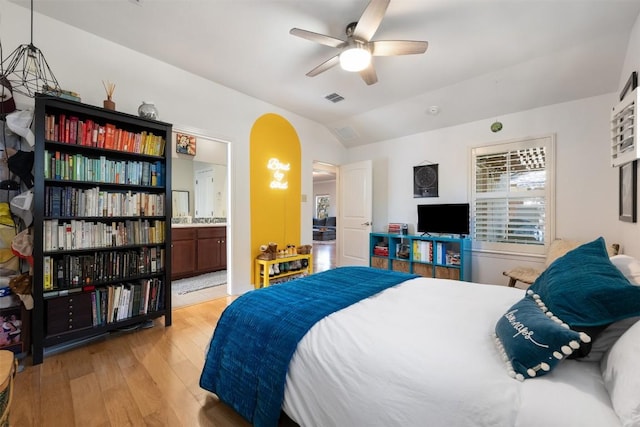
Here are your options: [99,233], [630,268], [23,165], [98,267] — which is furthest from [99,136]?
[630,268]

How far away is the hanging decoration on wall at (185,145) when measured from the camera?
15.6 feet

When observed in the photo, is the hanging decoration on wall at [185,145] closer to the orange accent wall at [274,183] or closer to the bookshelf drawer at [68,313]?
the orange accent wall at [274,183]

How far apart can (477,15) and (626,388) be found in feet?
8.51

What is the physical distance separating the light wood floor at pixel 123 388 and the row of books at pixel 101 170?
4.69 ft

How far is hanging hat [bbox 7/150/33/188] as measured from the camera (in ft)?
6.61

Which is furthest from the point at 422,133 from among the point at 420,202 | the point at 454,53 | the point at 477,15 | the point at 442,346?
the point at 442,346

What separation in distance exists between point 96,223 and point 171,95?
160cm

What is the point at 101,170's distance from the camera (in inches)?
92.8

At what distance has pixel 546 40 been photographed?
2.50 metres

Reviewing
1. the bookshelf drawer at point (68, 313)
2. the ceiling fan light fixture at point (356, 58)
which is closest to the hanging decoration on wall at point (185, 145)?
the bookshelf drawer at point (68, 313)

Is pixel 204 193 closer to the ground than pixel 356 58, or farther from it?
closer to the ground

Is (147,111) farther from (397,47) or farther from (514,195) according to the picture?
(514,195)

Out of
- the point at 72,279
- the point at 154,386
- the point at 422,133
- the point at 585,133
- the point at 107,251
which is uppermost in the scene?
the point at 422,133

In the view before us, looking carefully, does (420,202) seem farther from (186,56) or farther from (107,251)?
(107,251)
